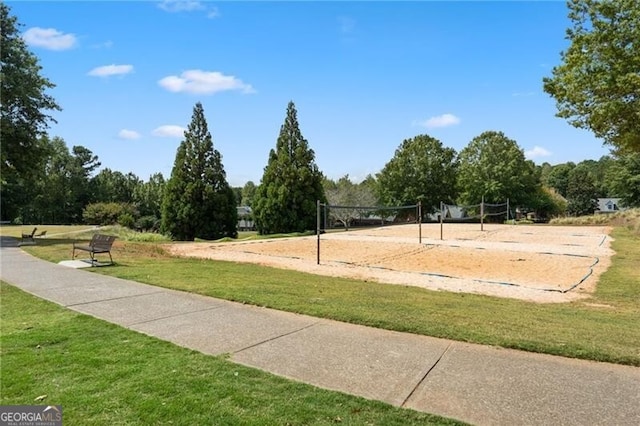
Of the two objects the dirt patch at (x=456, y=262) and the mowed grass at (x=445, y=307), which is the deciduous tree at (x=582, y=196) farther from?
the mowed grass at (x=445, y=307)

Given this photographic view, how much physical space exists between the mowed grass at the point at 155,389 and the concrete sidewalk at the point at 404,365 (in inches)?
9.0

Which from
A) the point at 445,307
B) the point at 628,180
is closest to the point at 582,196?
the point at 628,180

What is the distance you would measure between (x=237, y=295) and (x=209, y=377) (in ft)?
10.6

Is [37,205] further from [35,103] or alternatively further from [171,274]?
[171,274]

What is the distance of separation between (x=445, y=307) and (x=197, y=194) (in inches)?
797

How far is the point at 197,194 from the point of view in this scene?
80.0 feet

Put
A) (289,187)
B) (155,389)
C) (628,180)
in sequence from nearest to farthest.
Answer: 1. (155,389)
2. (289,187)
3. (628,180)

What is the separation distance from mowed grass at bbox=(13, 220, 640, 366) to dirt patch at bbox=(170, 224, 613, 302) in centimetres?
79

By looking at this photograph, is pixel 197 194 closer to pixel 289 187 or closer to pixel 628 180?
pixel 289 187

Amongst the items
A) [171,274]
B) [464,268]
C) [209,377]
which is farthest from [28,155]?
[209,377]

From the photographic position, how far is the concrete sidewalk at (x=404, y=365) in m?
2.89

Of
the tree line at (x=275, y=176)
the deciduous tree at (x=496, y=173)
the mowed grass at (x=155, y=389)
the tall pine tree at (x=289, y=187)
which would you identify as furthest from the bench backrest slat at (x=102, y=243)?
the deciduous tree at (x=496, y=173)

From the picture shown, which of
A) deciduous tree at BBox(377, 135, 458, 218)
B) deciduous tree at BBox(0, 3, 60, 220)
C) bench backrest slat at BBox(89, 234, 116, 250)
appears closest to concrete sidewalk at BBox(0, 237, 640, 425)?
bench backrest slat at BBox(89, 234, 116, 250)

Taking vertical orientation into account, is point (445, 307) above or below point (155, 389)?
below
